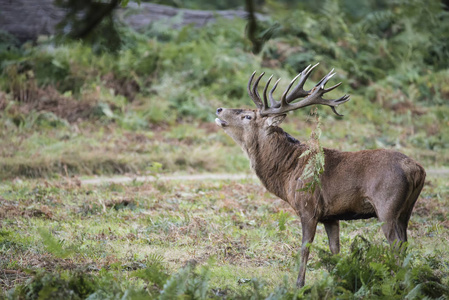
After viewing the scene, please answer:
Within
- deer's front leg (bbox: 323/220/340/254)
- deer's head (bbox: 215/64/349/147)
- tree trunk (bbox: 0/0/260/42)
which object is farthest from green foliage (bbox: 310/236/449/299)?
tree trunk (bbox: 0/0/260/42)

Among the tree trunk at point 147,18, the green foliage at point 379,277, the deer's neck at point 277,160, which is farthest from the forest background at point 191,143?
the deer's neck at point 277,160

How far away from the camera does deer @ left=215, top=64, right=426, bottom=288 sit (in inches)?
245

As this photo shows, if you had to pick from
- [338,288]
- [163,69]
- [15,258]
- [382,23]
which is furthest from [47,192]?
[382,23]

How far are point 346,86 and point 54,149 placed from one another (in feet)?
35.1

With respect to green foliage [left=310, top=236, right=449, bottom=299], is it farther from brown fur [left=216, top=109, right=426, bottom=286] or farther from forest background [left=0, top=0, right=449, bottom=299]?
brown fur [left=216, top=109, right=426, bottom=286]

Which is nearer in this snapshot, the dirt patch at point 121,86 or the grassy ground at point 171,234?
the grassy ground at point 171,234

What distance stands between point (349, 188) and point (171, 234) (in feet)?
9.36

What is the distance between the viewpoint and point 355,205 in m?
6.47

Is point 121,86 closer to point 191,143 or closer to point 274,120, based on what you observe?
point 191,143

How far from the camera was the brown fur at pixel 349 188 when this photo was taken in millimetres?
6203

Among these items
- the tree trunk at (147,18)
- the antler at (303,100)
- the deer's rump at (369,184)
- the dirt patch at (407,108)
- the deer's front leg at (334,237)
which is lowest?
the dirt patch at (407,108)

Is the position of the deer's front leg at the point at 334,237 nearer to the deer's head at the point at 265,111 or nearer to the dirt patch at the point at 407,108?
the deer's head at the point at 265,111

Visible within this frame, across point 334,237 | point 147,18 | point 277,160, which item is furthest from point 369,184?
point 147,18

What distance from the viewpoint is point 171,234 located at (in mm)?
8039
